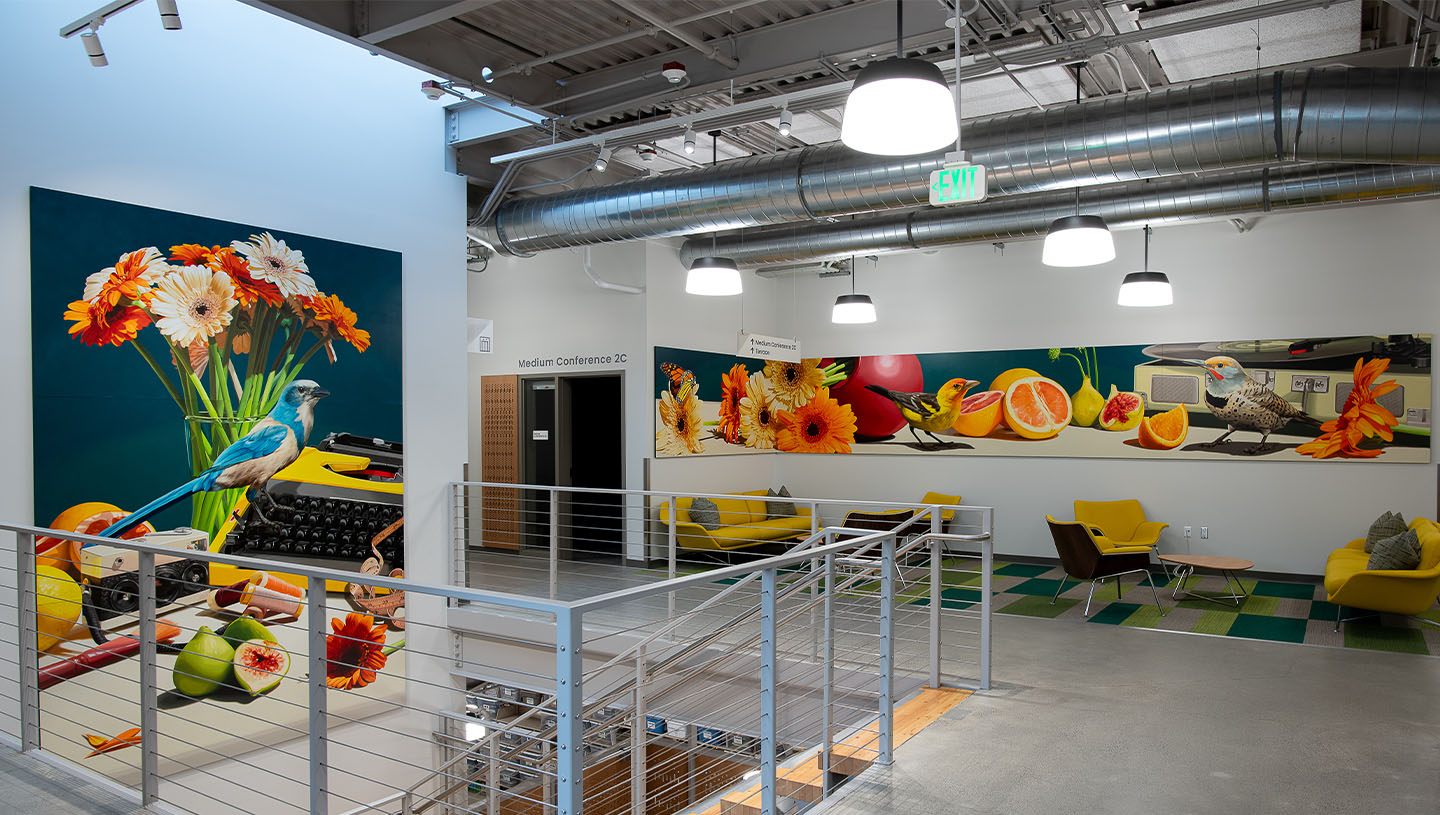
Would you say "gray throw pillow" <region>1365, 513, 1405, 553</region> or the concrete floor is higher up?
"gray throw pillow" <region>1365, 513, 1405, 553</region>

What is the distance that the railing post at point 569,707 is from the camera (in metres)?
2.34

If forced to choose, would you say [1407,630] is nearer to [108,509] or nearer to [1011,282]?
[1011,282]

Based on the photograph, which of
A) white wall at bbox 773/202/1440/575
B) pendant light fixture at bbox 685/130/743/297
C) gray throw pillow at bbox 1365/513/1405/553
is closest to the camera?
pendant light fixture at bbox 685/130/743/297

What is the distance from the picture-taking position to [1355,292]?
29.7ft

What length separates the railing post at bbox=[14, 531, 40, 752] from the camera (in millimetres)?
3969

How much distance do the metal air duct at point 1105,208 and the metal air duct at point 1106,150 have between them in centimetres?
174

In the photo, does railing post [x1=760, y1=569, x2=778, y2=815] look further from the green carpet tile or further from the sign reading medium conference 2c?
the sign reading medium conference 2c

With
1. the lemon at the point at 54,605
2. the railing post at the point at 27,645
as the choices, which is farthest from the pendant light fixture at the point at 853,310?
the railing post at the point at 27,645

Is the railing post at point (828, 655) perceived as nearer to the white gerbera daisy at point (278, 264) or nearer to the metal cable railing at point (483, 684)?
the metal cable railing at point (483, 684)

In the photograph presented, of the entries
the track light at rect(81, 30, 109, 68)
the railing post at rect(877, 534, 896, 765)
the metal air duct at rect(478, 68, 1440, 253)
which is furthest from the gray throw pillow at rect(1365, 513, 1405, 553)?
the track light at rect(81, 30, 109, 68)

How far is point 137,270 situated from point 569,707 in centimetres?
465

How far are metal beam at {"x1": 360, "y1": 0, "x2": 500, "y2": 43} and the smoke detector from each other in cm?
121

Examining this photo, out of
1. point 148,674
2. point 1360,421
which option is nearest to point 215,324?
point 148,674

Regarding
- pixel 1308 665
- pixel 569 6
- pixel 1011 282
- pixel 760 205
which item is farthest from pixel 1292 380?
pixel 569 6
